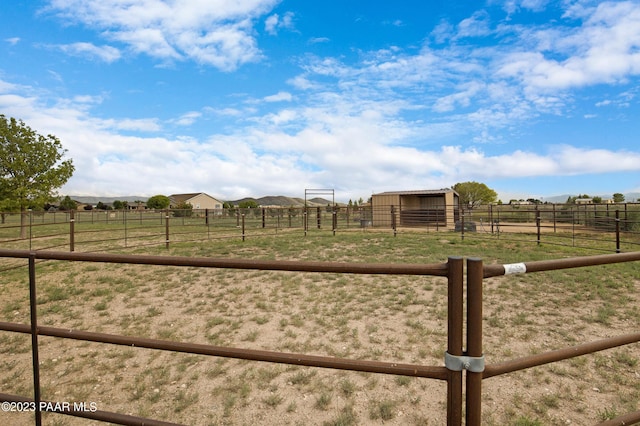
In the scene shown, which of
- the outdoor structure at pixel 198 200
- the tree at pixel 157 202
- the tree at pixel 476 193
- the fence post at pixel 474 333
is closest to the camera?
the fence post at pixel 474 333

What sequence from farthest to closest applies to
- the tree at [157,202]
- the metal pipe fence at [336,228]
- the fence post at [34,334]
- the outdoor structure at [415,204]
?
the tree at [157,202], the outdoor structure at [415,204], the metal pipe fence at [336,228], the fence post at [34,334]

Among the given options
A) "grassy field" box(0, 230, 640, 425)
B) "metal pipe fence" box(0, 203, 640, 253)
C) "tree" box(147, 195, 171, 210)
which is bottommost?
"grassy field" box(0, 230, 640, 425)

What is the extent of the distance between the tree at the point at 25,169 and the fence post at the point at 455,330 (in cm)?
2308

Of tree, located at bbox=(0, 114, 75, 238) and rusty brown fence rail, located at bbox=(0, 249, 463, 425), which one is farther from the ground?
tree, located at bbox=(0, 114, 75, 238)

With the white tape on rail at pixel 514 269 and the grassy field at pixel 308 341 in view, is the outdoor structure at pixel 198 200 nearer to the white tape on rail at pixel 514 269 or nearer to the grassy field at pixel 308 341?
the grassy field at pixel 308 341

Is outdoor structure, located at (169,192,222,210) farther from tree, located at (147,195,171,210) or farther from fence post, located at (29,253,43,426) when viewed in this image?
fence post, located at (29,253,43,426)

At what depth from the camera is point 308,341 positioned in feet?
13.6

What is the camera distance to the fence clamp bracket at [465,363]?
4.58ft

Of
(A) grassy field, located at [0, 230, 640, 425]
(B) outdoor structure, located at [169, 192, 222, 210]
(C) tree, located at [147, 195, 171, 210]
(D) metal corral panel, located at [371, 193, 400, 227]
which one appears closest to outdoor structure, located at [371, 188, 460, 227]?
(D) metal corral panel, located at [371, 193, 400, 227]

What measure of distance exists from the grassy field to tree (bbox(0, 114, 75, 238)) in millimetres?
14614

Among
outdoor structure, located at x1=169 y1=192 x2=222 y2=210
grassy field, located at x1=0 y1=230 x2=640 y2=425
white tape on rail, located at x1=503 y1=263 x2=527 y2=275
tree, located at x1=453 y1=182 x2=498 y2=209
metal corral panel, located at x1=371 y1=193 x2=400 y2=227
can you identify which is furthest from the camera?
outdoor structure, located at x1=169 y1=192 x2=222 y2=210

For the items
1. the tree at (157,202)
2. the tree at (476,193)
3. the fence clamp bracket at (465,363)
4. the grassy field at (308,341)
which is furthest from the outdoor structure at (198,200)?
the fence clamp bracket at (465,363)

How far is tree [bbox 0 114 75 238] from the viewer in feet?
60.3

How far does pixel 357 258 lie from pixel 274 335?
5419mm
